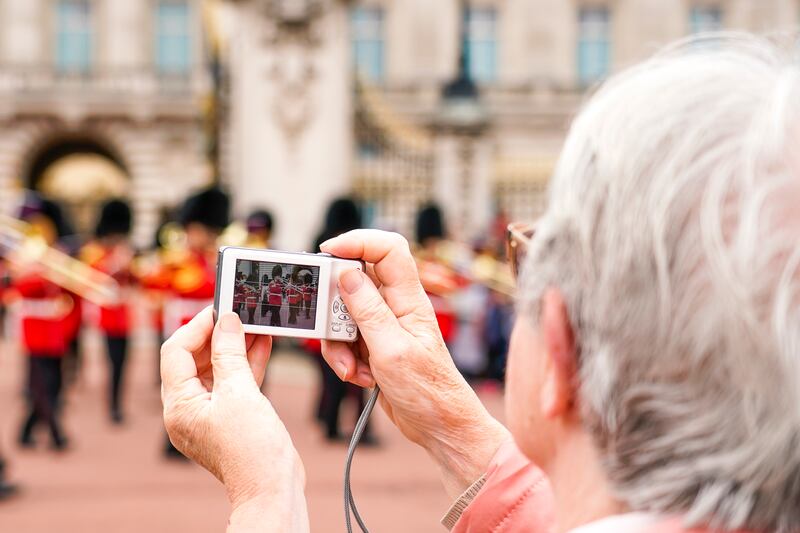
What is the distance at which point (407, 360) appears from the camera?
5.41 feet

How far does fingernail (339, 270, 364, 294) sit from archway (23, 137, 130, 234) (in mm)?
27308

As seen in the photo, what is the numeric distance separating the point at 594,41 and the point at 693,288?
31525mm

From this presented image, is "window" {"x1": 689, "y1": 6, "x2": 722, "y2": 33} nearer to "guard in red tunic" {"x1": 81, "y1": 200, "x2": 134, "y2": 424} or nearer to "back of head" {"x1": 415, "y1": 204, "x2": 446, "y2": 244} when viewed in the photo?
"back of head" {"x1": 415, "y1": 204, "x2": 446, "y2": 244}

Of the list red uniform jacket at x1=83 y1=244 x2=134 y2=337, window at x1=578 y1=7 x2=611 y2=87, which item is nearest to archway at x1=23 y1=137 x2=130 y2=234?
window at x1=578 y1=7 x2=611 y2=87

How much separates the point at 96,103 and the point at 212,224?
20889mm

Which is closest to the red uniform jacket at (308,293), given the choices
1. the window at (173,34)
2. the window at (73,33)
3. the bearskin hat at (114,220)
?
the bearskin hat at (114,220)

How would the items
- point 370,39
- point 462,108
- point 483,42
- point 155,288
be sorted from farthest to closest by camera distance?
point 483,42
point 370,39
point 462,108
point 155,288

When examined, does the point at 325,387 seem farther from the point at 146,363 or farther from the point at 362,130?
the point at 146,363

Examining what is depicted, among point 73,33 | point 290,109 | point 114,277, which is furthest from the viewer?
point 73,33

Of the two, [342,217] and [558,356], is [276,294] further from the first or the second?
[342,217]

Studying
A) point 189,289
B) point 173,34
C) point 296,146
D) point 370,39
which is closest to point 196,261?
point 189,289

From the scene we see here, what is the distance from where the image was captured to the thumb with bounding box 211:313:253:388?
1.49m

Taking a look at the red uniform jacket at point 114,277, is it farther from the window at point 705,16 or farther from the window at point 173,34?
the window at point 705,16

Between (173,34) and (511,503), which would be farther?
(173,34)
